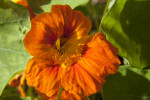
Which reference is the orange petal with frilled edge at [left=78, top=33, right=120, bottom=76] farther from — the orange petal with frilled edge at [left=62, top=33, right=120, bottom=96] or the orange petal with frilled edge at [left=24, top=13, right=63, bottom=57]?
the orange petal with frilled edge at [left=24, top=13, right=63, bottom=57]

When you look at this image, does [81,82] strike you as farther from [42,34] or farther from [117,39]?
[117,39]

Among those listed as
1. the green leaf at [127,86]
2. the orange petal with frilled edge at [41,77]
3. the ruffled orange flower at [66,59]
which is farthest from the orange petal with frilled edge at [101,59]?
the green leaf at [127,86]

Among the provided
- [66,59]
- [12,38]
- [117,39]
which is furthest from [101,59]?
[12,38]

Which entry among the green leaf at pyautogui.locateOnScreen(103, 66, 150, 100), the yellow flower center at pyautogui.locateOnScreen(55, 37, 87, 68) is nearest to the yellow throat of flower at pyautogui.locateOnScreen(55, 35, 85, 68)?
the yellow flower center at pyautogui.locateOnScreen(55, 37, 87, 68)

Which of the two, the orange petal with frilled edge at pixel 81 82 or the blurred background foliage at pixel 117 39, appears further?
the blurred background foliage at pixel 117 39

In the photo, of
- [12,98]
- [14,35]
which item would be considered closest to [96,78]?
[14,35]

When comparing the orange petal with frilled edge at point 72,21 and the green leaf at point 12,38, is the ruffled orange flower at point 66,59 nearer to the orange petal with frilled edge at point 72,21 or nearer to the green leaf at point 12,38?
the orange petal with frilled edge at point 72,21

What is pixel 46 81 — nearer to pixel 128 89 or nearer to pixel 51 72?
pixel 51 72
